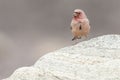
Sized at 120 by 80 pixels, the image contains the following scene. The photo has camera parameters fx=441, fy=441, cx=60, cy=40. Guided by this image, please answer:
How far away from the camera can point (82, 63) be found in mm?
6207

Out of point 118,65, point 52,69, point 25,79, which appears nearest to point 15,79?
point 25,79

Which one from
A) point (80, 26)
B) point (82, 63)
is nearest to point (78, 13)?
point (80, 26)

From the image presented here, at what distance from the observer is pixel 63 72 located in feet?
18.9

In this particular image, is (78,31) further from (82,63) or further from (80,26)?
(82,63)

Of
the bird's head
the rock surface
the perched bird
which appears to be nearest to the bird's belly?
the perched bird

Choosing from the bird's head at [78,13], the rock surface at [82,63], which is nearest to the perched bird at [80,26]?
the bird's head at [78,13]

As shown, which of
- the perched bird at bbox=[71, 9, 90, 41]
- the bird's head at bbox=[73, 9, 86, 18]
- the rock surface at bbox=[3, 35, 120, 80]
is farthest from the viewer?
the perched bird at bbox=[71, 9, 90, 41]

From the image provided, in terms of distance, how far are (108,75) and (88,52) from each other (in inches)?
41.3

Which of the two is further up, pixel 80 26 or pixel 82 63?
pixel 80 26

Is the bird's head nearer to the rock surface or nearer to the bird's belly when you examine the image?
the bird's belly

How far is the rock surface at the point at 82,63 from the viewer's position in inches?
218

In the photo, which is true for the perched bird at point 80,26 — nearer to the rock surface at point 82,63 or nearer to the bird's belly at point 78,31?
the bird's belly at point 78,31

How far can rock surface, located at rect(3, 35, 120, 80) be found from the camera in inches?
218

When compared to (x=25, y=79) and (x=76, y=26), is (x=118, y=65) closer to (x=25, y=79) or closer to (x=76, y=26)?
(x=25, y=79)
